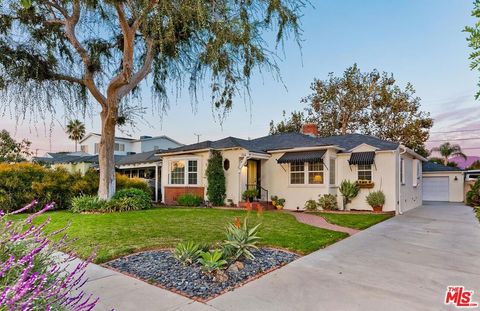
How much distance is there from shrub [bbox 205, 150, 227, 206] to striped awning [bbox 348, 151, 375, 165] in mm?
6978

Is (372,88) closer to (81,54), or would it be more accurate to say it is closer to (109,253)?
(81,54)

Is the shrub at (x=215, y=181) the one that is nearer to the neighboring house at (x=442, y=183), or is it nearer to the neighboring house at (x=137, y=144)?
the neighboring house at (x=442, y=183)

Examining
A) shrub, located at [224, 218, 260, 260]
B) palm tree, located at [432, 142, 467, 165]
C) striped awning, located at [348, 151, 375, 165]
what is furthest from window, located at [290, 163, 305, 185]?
palm tree, located at [432, 142, 467, 165]

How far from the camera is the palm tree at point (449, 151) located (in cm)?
3681

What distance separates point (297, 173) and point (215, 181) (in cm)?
459

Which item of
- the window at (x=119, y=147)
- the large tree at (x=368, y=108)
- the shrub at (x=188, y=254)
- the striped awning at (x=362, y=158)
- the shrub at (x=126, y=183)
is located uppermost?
the large tree at (x=368, y=108)

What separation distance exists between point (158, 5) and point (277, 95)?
231cm

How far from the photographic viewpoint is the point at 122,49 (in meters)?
10.7

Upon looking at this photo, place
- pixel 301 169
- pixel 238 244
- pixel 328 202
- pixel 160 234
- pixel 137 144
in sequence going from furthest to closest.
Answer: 1. pixel 137 144
2. pixel 301 169
3. pixel 328 202
4. pixel 160 234
5. pixel 238 244

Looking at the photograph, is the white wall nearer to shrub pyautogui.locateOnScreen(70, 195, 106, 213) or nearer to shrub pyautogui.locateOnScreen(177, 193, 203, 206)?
shrub pyautogui.locateOnScreen(177, 193, 203, 206)

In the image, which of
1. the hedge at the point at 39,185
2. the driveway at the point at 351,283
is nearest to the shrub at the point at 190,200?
the hedge at the point at 39,185

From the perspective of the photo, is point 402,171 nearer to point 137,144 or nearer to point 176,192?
point 176,192

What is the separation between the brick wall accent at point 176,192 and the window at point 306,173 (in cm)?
539

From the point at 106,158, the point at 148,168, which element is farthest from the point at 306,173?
the point at 148,168
